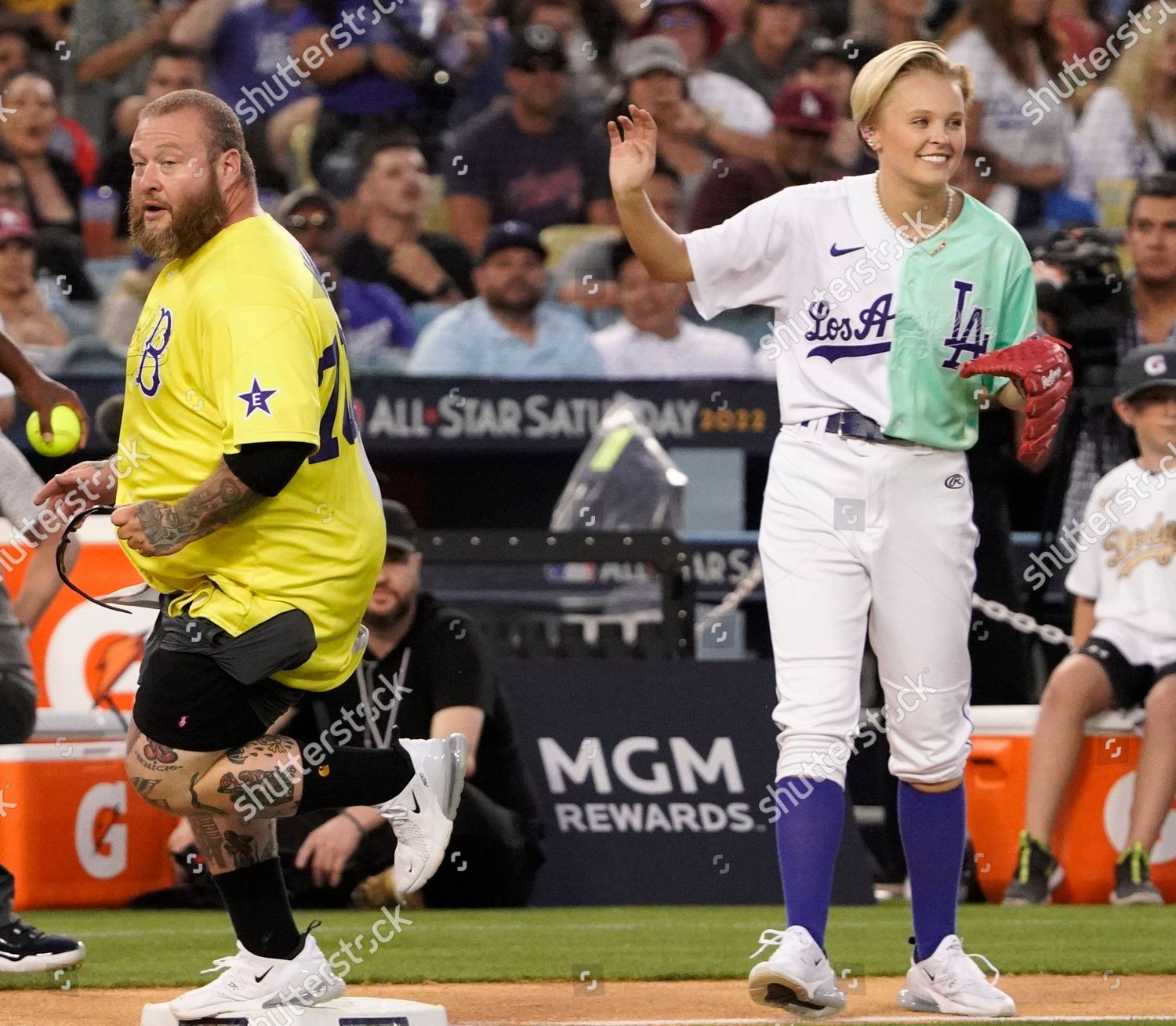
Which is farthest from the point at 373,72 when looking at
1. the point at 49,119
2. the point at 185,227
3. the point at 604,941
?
the point at 185,227

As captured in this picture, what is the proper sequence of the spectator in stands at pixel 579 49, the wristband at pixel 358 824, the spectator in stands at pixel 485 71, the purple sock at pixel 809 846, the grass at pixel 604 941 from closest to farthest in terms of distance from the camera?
the purple sock at pixel 809 846 → the grass at pixel 604 941 → the wristband at pixel 358 824 → the spectator in stands at pixel 485 71 → the spectator in stands at pixel 579 49

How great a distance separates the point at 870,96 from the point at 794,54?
7512 millimetres

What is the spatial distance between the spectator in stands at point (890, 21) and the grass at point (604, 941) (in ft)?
21.1

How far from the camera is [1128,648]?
24.6 ft

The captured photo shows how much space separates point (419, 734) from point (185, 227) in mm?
3172

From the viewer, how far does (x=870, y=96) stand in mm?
4723

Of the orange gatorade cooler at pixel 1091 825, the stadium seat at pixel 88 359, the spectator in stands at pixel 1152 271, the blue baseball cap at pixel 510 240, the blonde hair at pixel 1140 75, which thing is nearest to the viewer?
the orange gatorade cooler at pixel 1091 825

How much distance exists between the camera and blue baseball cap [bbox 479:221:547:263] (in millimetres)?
10141

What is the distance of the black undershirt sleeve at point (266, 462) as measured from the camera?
156 inches

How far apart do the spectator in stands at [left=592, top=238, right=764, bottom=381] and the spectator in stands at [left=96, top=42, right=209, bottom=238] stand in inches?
102

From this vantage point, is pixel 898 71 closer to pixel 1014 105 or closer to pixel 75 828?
pixel 75 828

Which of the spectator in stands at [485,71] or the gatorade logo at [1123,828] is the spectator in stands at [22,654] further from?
the spectator in stands at [485,71]

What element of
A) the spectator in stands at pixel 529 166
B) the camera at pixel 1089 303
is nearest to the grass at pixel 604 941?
the camera at pixel 1089 303

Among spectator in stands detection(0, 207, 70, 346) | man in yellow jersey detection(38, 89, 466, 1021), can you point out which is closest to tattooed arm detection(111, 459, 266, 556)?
man in yellow jersey detection(38, 89, 466, 1021)
